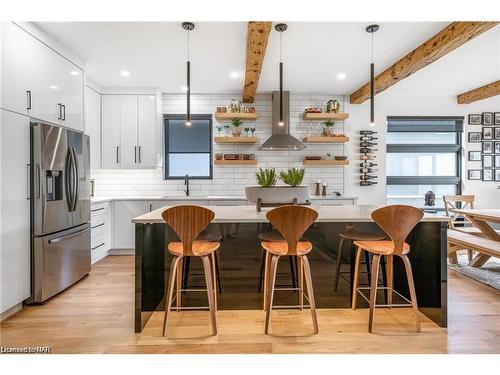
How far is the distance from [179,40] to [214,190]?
2.48 metres

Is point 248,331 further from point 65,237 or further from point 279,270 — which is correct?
point 65,237

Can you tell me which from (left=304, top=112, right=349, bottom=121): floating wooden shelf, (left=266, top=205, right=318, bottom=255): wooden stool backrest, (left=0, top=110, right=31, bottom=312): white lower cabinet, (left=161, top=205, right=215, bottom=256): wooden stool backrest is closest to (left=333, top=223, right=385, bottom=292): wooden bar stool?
(left=266, top=205, right=318, bottom=255): wooden stool backrest

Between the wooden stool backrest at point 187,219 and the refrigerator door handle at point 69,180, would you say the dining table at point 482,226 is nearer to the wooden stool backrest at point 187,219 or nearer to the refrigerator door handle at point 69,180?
the wooden stool backrest at point 187,219

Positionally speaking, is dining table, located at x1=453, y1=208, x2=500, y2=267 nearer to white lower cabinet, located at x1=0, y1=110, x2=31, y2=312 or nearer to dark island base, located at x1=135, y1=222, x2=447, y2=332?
dark island base, located at x1=135, y1=222, x2=447, y2=332

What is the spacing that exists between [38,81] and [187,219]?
2.10 metres

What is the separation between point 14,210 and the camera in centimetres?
247

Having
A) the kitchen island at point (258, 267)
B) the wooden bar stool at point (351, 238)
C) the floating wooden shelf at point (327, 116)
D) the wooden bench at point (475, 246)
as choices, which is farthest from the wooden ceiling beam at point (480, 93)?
the wooden bar stool at point (351, 238)

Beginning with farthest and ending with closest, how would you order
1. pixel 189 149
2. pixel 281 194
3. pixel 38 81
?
pixel 189 149 → pixel 38 81 → pixel 281 194

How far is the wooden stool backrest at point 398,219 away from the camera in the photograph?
210 centimetres

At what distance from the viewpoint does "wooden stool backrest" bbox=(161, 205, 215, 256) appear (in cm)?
204

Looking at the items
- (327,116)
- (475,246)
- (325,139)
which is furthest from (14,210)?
(475,246)

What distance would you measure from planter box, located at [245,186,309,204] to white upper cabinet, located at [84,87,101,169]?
298cm

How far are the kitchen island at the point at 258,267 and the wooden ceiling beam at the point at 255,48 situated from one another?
1.59 meters
